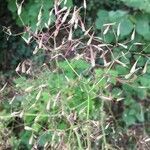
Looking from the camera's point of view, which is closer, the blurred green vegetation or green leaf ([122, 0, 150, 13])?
the blurred green vegetation

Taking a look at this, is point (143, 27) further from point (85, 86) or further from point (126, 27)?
point (85, 86)

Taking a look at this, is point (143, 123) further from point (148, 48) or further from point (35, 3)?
point (35, 3)

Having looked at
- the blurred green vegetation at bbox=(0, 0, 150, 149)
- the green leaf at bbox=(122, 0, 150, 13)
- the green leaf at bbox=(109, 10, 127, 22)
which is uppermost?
the green leaf at bbox=(122, 0, 150, 13)

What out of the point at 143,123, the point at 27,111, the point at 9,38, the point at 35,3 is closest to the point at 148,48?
the point at 143,123

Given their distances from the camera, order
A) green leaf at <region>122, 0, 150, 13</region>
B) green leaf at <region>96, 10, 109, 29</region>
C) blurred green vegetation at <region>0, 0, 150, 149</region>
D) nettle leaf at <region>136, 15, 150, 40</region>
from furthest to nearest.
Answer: green leaf at <region>96, 10, 109, 29</region>
nettle leaf at <region>136, 15, 150, 40</region>
green leaf at <region>122, 0, 150, 13</region>
blurred green vegetation at <region>0, 0, 150, 149</region>

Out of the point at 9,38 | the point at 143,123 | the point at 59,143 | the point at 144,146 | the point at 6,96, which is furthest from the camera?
the point at 9,38

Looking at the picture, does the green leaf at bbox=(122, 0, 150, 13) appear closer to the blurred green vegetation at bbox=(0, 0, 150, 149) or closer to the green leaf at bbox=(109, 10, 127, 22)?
the blurred green vegetation at bbox=(0, 0, 150, 149)

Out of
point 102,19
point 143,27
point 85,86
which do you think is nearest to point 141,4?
point 143,27

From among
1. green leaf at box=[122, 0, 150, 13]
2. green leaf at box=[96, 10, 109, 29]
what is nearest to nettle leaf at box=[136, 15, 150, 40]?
green leaf at box=[122, 0, 150, 13]
